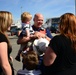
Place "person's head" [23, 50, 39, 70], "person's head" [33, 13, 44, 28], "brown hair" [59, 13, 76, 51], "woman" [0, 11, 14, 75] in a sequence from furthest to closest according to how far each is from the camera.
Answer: "person's head" [33, 13, 44, 28], "person's head" [23, 50, 39, 70], "brown hair" [59, 13, 76, 51], "woman" [0, 11, 14, 75]

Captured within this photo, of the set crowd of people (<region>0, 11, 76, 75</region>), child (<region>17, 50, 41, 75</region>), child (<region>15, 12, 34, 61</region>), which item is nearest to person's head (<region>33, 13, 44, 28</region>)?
child (<region>15, 12, 34, 61</region>)

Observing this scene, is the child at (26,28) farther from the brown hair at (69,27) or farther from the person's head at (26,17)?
the brown hair at (69,27)

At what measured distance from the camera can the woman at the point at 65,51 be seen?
392cm

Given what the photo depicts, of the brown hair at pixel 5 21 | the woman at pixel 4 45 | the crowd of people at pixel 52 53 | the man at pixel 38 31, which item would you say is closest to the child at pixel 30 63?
the crowd of people at pixel 52 53

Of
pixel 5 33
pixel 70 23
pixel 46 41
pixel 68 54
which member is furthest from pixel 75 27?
pixel 5 33

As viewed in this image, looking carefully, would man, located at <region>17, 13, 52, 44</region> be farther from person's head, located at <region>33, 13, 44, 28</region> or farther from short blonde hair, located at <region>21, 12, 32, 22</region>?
short blonde hair, located at <region>21, 12, 32, 22</region>

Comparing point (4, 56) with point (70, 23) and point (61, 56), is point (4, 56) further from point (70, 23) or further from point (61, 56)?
point (70, 23)

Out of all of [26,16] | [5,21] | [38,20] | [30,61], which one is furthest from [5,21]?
[38,20]

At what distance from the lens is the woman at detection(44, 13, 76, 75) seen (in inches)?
154

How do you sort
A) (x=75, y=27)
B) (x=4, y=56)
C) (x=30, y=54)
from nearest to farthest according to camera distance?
(x=4, y=56)
(x=75, y=27)
(x=30, y=54)

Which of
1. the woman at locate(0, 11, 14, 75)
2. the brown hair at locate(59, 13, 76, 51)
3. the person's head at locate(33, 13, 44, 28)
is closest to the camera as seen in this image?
the woman at locate(0, 11, 14, 75)

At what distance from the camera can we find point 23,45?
4883mm

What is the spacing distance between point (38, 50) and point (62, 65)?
2.33 feet

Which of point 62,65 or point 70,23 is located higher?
point 70,23
